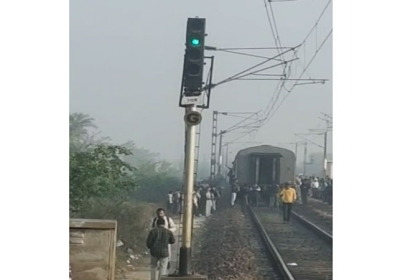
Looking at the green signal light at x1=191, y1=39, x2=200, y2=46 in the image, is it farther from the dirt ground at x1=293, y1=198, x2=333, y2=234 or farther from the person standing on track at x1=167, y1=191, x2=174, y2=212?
the dirt ground at x1=293, y1=198, x2=333, y2=234

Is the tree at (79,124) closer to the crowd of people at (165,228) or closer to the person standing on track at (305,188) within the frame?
the crowd of people at (165,228)

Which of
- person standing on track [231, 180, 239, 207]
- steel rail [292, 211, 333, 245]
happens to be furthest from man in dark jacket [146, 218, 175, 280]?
steel rail [292, 211, 333, 245]

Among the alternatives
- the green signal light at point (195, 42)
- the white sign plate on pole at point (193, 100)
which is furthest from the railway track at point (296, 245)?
the green signal light at point (195, 42)

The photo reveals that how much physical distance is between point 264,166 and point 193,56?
66 cm

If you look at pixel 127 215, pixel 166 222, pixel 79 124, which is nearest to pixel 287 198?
pixel 166 222

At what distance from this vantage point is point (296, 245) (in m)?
3.31

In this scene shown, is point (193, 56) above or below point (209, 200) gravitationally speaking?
above

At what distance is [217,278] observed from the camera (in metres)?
3.29

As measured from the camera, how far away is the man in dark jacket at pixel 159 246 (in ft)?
10.7

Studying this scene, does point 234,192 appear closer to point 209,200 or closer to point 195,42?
point 209,200

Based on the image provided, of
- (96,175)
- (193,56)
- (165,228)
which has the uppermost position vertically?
(193,56)

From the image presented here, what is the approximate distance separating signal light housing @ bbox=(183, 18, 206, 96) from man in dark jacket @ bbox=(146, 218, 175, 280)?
69 cm

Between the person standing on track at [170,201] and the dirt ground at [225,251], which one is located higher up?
the person standing on track at [170,201]

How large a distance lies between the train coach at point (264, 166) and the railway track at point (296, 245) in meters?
0.15
